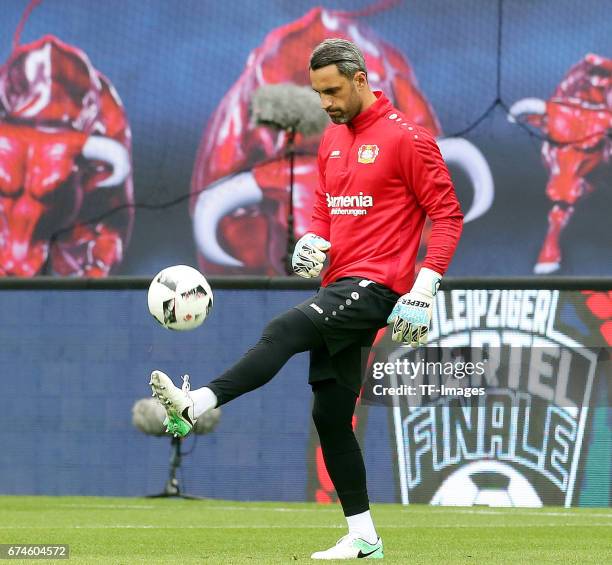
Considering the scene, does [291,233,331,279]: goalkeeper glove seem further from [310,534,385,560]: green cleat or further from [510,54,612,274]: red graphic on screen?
[510,54,612,274]: red graphic on screen

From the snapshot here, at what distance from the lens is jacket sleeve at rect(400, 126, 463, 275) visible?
482 cm

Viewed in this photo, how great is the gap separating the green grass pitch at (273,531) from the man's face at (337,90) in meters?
1.57

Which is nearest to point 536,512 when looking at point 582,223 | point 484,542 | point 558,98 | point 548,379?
point 548,379

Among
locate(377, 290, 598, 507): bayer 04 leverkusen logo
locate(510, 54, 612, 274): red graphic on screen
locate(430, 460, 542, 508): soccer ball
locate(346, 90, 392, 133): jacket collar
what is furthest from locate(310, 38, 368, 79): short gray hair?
locate(510, 54, 612, 274): red graphic on screen

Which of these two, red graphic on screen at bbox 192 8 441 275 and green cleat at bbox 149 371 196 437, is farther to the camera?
red graphic on screen at bbox 192 8 441 275

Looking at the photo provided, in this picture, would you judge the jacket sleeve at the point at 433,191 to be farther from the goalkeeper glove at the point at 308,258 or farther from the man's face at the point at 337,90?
the goalkeeper glove at the point at 308,258

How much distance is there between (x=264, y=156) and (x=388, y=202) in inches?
470

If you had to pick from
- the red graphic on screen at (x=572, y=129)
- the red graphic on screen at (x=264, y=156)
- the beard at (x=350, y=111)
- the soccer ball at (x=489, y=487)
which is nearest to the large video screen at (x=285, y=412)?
the soccer ball at (x=489, y=487)

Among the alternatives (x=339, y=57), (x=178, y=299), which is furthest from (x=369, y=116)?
(x=178, y=299)

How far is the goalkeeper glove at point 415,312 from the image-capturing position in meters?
4.69

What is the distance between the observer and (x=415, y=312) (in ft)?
15.4

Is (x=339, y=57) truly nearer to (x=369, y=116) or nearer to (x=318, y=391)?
(x=369, y=116)

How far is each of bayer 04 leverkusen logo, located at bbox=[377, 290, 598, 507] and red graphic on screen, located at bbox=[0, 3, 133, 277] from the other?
773 cm

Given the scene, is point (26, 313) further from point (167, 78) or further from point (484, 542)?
point (167, 78)
